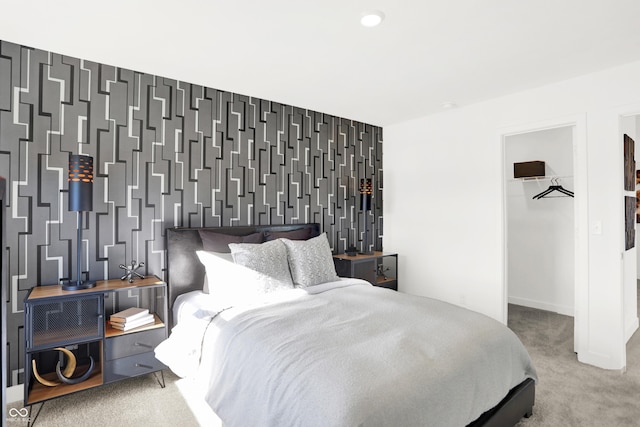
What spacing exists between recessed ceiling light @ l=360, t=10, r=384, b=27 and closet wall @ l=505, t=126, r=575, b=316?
296cm

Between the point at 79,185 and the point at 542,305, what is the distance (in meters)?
5.27

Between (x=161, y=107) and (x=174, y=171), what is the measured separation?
22.3 inches

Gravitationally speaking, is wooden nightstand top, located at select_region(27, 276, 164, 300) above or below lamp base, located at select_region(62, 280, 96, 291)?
below

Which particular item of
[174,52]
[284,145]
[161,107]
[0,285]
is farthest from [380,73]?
[0,285]

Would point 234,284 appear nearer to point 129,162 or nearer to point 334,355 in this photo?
point 334,355

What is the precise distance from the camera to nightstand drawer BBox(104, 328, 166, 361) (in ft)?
8.07

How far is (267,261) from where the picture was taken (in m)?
2.80

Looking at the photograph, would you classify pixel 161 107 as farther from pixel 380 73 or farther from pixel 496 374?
pixel 496 374

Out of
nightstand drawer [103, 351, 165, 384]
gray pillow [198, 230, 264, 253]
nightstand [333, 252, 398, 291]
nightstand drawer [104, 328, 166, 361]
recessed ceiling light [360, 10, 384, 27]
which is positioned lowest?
nightstand drawer [103, 351, 165, 384]

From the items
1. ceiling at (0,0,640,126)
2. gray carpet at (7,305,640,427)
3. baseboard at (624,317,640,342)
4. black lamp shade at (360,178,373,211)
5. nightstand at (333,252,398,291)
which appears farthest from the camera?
black lamp shade at (360,178,373,211)

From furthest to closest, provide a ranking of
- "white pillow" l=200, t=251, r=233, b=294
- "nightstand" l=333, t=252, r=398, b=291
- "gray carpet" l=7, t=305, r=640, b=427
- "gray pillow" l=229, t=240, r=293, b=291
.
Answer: "nightstand" l=333, t=252, r=398, b=291
"white pillow" l=200, t=251, r=233, b=294
"gray pillow" l=229, t=240, r=293, b=291
"gray carpet" l=7, t=305, r=640, b=427

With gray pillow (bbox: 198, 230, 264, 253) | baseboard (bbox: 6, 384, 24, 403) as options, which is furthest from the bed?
baseboard (bbox: 6, 384, 24, 403)

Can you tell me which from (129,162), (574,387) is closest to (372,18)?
(129,162)

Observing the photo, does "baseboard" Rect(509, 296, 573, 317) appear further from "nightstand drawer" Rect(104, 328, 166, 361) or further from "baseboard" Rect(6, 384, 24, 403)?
"baseboard" Rect(6, 384, 24, 403)
